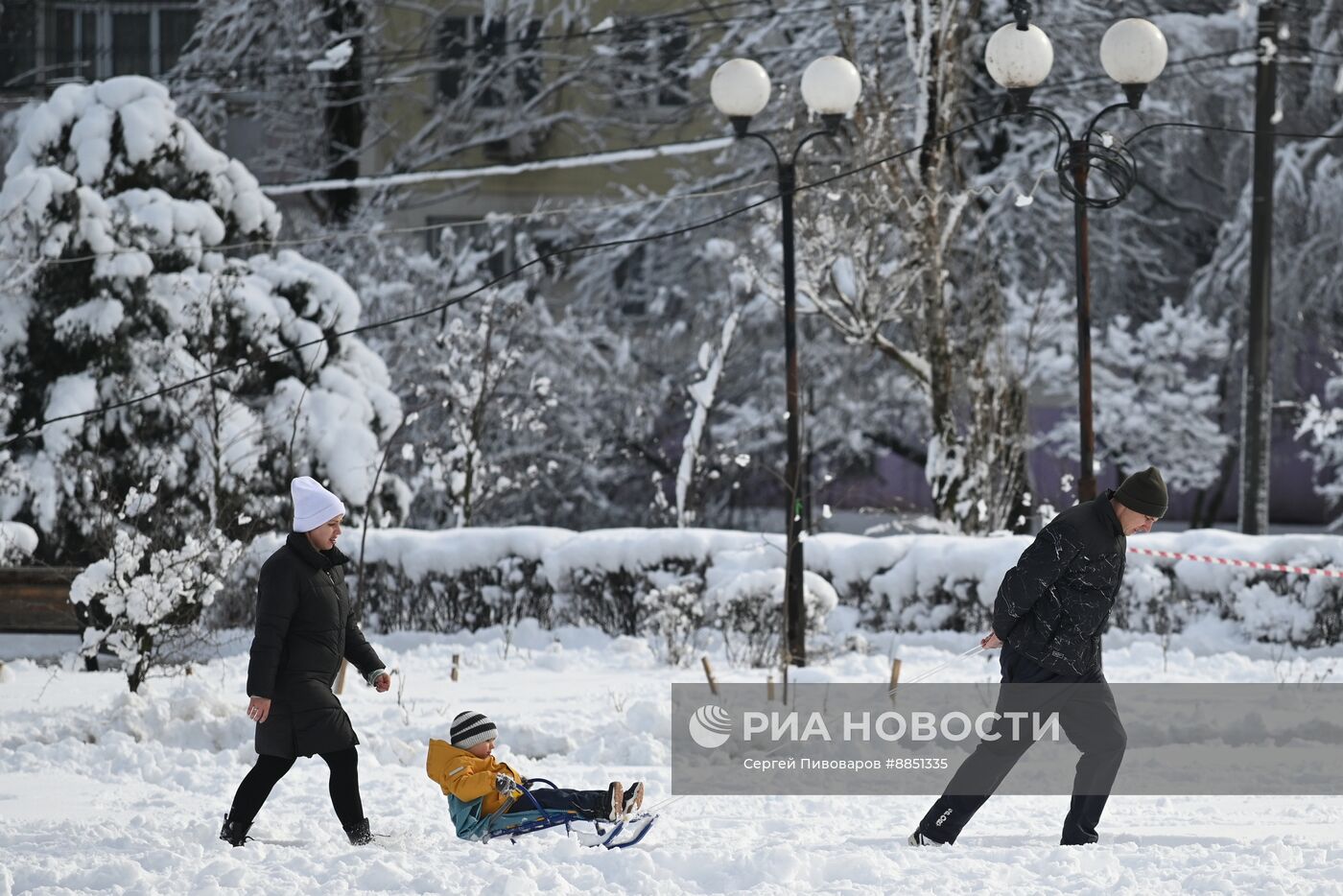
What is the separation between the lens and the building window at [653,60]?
77.8 ft

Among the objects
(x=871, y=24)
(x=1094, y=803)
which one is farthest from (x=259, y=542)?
(x=871, y=24)

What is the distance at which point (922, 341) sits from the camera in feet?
54.4

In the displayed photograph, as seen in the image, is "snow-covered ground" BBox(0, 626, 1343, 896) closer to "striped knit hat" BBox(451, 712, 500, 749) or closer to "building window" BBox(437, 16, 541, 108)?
"striped knit hat" BBox(451, 712, 500, 749)

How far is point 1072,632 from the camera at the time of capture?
6289mm

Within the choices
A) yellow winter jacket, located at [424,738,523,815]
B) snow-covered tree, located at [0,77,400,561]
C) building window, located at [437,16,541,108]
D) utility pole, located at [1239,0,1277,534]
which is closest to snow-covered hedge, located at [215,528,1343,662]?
snow-covered tree, located at [0,77,400,561]

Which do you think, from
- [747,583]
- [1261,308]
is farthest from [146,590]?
[1261,308]

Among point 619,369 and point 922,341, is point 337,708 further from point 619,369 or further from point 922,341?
point 619,369

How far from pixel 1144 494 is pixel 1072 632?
553 mm

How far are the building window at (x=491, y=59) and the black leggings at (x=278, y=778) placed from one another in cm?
1802

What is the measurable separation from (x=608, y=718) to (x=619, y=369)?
43.1ft

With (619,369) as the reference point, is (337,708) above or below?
below

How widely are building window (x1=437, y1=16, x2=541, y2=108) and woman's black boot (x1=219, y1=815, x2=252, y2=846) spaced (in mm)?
18092

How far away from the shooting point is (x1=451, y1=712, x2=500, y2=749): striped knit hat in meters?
6.46

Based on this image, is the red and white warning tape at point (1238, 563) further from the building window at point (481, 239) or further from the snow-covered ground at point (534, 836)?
the building window at point (481, 239)
